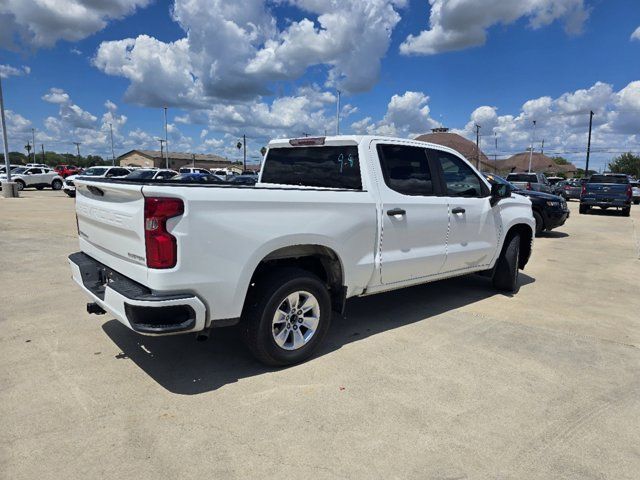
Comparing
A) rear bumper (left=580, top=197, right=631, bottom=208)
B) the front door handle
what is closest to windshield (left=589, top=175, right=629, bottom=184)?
rear bumper (left=580, top=197, right=631, bottom=208)

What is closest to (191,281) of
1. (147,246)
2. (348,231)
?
(147,246)

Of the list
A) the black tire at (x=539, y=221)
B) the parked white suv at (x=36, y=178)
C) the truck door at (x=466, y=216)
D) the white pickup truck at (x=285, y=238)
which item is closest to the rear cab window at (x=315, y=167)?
the white pickup truck at (x=285, y=238)

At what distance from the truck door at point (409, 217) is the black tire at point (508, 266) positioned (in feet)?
5.26

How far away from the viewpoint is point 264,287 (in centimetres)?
348

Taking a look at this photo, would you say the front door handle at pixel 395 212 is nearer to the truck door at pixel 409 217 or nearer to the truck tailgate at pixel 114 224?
the truck door at pixel 409 217

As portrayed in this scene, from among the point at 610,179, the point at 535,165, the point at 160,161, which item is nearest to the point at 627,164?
the point at 535,165

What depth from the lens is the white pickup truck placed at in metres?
2.97

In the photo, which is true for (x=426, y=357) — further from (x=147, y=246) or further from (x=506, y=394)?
(x=147, y=246)

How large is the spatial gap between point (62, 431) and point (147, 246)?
4.09ft

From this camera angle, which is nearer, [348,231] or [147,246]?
[147,246]

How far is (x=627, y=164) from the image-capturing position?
→ 289 ft

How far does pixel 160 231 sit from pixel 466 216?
3.56 m

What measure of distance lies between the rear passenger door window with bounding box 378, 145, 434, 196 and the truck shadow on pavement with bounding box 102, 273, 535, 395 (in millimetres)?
1460

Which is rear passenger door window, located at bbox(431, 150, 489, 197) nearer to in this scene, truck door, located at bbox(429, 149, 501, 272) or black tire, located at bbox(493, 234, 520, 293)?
truck door, located at bbox(429, 149, 501, 272)
